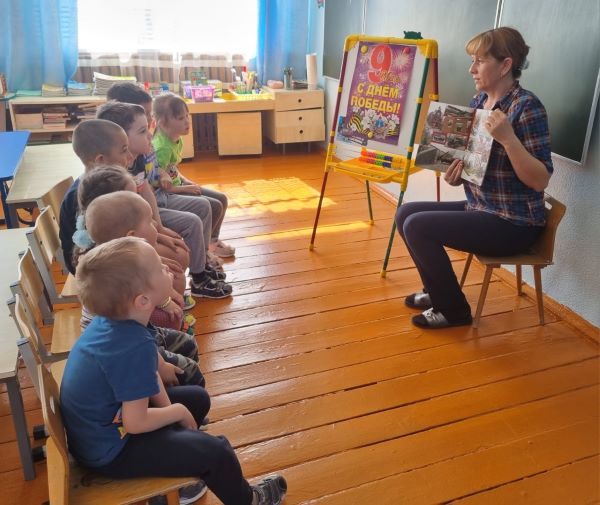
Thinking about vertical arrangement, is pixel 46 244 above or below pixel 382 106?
below

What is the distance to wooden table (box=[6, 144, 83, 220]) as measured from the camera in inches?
98.4

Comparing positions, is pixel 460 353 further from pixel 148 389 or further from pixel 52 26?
pixel 52 26

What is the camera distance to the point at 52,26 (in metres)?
4.54

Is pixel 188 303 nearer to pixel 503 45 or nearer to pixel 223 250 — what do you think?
pixel 223 250

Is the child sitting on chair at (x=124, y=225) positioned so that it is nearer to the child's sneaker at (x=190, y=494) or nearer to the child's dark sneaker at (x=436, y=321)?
the child's sneaker at (x=190, y=494)

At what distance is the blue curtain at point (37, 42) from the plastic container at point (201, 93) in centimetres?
104

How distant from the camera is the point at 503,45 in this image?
84.4 inches

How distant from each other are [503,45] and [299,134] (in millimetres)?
3236

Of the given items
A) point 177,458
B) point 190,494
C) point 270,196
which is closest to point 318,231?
point 270,196

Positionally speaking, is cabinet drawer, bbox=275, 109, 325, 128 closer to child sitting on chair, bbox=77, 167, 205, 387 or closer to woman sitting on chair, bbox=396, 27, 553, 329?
woman sitting on chair, bbox=396, 27, 553, 329

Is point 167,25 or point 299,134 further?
point 299,134

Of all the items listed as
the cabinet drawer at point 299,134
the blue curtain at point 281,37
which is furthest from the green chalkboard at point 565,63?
the blue curtain at point 281,37

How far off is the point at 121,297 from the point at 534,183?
169 centimetres

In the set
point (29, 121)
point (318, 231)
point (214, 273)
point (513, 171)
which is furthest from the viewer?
point (29, 121)
